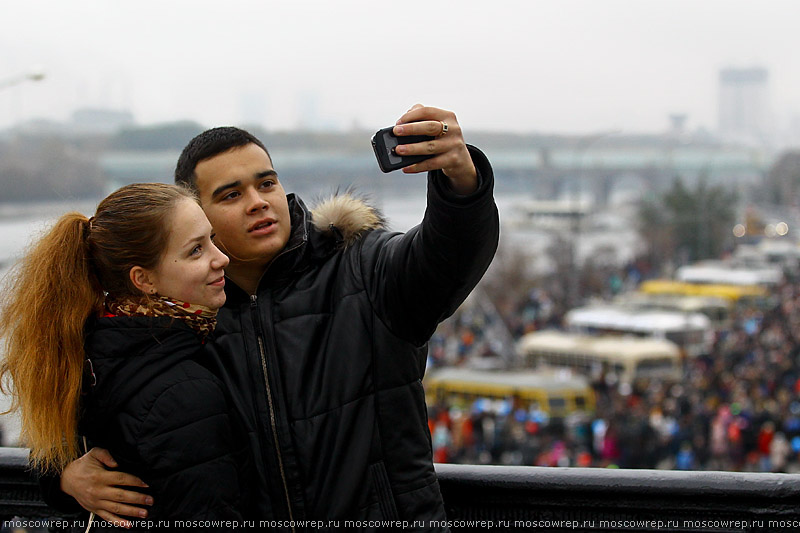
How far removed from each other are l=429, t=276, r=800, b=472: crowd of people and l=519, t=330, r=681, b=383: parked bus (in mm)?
689

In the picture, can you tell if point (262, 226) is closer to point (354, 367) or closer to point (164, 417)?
point (354, 367)

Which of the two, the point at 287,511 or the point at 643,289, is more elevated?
the point at 287,511

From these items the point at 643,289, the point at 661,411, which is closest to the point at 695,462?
the point at 661,411

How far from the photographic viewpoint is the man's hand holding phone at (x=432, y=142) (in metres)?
1.52

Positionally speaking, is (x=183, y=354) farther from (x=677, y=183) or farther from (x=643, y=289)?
(x=677, y=183)

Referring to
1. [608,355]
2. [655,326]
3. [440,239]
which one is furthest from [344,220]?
[655,326]

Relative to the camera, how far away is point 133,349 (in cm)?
156

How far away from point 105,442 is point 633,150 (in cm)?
7127

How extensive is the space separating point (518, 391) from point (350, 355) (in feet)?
63.7

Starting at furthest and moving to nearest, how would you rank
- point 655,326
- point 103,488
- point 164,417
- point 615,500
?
point 655,326, point 615,500, point 103,488, point 164,417

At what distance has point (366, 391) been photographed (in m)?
1.67

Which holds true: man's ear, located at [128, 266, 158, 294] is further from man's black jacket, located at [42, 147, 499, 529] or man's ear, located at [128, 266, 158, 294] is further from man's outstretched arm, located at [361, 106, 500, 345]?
man's outstretched arm, located at [361, 106, 500, 345]

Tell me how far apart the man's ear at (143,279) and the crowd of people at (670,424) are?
13.3 meters

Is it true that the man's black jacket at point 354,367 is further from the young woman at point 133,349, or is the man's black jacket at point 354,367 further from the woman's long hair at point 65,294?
the woman's long hair at point 65,294
